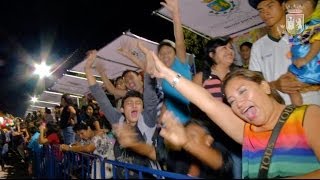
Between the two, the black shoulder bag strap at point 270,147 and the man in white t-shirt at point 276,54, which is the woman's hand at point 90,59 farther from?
the black shoulder bag strap at point 270,147

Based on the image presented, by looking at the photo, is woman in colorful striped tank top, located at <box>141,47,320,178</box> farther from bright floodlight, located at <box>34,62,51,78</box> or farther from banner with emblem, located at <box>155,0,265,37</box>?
bright floodlight, located at <box>34,62,51,78</box>

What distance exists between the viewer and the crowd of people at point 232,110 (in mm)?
2357

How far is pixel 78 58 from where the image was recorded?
8.34 meters

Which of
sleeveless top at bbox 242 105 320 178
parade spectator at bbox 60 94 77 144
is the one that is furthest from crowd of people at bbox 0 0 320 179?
parade spectator at bbox 60 94 77 144

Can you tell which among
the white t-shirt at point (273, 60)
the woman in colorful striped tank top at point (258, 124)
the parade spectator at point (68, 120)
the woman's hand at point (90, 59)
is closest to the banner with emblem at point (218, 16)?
the white t-shirt at point (273, 60)

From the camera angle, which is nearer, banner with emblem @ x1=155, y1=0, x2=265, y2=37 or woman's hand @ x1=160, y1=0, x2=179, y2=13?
woman's hand @ x1=160, y1=0, x2=179, y2=13

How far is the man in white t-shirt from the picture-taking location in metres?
3.59

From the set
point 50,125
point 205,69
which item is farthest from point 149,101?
point 50,125

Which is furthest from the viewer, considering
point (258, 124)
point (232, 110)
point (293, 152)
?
point (232, 110)

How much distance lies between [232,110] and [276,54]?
1.44m

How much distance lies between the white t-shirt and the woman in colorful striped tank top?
1.12m

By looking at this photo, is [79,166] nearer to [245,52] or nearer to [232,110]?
[232,110]

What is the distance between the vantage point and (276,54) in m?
3.85

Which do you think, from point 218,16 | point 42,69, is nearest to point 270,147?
point 218,16
